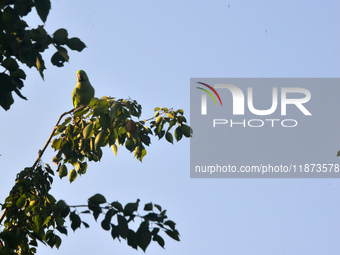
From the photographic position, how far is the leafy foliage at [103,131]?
387 centimetres

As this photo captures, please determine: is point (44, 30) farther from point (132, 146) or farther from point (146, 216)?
point (132, 146)

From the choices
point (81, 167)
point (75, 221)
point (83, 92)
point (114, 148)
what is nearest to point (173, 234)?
point (75, 221)

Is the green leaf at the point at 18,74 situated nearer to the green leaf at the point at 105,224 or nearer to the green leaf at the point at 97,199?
the green leaf at the point at 97,199

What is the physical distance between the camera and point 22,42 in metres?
2.38

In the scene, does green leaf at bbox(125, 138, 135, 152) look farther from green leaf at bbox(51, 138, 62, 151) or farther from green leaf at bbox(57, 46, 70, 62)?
green leaf at bbox(57, 46, 70, 62)

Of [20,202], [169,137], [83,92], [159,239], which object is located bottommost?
Result: [159,239]

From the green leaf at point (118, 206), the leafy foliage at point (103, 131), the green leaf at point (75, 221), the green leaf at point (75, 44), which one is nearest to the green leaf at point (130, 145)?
the leafy foliage at point (103, 131)

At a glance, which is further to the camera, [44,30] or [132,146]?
[132,146]

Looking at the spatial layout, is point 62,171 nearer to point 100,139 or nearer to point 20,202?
point 100,139

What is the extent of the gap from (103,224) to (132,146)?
6.12 ft

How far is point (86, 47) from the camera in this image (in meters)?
2.37

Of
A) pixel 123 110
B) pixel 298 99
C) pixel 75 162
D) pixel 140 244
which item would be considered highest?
pixel 298 99

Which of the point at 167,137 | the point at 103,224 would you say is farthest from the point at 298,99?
the point at 103,224

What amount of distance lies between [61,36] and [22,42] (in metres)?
0.21
